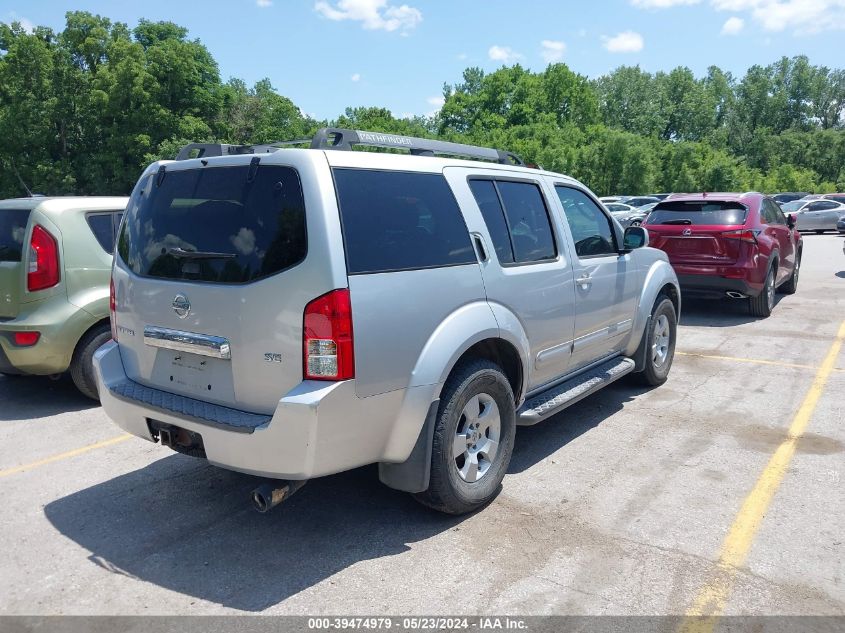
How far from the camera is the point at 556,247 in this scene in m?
4.79

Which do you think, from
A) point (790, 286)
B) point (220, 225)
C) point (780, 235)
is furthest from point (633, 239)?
point (790, 286)

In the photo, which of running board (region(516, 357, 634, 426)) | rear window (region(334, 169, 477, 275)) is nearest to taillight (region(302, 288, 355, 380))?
rear window (region(334, 169, 477, 275))

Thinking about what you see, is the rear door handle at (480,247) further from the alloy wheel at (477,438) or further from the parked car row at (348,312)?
the alloy wheel at (477,438)

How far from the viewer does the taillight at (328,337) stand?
3.09 m

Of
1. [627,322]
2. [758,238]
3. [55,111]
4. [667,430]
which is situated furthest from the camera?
[55,111]

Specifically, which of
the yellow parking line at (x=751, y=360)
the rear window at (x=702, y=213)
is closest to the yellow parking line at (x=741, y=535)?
the yellow parking line at (x=751, y=360)

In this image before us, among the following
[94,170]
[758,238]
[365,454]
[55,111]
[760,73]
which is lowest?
[365,454]

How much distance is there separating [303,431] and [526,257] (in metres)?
2.06

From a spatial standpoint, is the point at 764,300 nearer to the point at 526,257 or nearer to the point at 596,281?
the point at 596,281

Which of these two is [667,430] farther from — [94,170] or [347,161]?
[94,170]

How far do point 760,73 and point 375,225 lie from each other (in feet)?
337

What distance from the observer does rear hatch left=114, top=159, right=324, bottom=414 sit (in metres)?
3.17

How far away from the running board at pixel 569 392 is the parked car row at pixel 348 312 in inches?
0.8

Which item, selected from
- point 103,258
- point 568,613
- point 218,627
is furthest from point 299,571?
point 103,258
